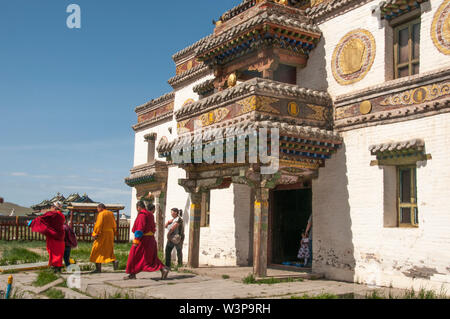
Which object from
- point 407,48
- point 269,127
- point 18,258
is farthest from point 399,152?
point 18,258

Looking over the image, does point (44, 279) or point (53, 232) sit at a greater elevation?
point (53, 232)

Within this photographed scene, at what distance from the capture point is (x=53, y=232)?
1074 centimetres

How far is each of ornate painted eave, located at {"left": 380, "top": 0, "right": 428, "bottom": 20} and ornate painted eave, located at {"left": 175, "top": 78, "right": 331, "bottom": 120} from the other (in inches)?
87.3

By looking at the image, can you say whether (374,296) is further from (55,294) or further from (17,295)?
(17,295)

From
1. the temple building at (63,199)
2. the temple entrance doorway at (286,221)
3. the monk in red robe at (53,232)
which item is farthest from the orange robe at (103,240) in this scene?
the temple building at (63,199)

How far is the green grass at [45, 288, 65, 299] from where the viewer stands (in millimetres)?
7882

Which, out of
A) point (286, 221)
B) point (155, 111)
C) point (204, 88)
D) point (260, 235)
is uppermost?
point (155, 111)

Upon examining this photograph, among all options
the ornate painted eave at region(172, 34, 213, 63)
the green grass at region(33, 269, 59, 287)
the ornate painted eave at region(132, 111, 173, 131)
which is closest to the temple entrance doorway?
the green grass at region(33, 269, 59, 287)

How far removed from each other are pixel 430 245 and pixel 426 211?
654 mm

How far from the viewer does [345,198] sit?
10992mm

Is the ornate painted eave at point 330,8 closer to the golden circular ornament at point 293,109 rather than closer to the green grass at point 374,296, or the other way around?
the golden circular ornament at point 293,109

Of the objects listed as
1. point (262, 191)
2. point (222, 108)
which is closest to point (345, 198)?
point (262, 191)

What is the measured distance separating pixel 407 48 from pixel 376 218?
3775 millimetres

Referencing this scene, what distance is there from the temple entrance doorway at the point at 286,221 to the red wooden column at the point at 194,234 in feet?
6.89
